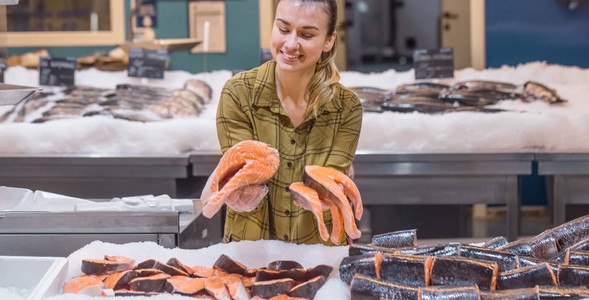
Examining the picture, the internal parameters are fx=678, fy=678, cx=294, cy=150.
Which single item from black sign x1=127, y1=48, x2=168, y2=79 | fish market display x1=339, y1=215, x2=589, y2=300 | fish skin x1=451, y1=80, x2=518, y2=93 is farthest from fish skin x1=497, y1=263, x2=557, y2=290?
black sign x1=127, y1=48, x2=168, y2=79

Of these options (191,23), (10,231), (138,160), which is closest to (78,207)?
(10,231)

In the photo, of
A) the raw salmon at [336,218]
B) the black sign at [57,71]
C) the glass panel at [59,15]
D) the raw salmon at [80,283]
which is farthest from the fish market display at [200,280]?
the glass panel at [59,15]

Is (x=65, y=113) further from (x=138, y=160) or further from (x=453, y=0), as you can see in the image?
(x=453, y=0)

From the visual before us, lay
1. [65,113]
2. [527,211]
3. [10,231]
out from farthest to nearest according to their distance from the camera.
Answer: [527,211] < [65,113] < [10,231]

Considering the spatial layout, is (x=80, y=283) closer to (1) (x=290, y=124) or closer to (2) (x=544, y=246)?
(1) (x=290, y=124)

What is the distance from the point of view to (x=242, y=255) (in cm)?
178

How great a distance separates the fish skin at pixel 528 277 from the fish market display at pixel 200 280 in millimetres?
400

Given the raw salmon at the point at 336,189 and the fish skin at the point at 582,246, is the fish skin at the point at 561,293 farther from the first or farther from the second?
the raw salmon at the point at 336,189

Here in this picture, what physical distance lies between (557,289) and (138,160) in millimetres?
2674

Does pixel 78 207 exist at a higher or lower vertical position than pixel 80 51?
lower

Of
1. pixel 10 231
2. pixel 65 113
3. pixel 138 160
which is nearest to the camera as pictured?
pixel 10 231

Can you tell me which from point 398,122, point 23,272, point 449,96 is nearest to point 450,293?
point 23,272

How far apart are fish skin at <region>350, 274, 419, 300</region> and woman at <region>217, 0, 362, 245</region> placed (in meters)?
0.67

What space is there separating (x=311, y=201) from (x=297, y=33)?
572mm
